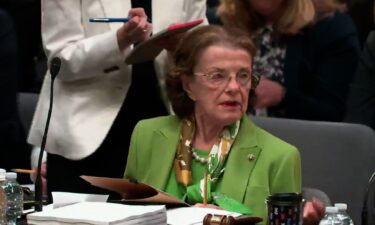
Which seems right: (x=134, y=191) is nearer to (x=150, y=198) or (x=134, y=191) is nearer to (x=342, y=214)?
(x=150, y=198)

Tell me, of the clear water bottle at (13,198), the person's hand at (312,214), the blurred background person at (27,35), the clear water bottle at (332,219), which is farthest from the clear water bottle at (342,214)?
the blurred background person at (27,35)

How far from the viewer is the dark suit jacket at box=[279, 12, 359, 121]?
4.61 meters

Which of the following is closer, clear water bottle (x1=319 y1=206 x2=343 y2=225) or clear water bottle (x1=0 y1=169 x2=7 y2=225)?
clear water bottle (x1=319 y1=206 x2=343 y2=225)

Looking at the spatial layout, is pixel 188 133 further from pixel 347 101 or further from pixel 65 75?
pixel 347 101

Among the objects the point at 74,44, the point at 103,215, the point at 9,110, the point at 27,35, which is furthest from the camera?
the point at 27,35

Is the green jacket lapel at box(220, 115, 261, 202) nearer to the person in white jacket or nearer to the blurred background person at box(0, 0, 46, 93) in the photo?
the person in white jacket

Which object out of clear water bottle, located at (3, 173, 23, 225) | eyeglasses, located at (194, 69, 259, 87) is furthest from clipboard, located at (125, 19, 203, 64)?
clear water bottle, located at (3, 173, 23, 225)

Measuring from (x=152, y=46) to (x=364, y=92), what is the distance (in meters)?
1.43

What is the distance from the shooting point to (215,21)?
5137 mm

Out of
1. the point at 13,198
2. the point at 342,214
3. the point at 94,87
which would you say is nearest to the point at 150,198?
A: the point at 13,198

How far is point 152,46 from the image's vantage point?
3.65 metres

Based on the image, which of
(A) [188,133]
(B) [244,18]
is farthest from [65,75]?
(B) [244,18]

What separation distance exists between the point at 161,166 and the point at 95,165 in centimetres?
37

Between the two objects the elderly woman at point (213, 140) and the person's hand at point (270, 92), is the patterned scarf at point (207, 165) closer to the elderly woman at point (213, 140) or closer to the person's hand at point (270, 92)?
the elderly woman at point (213, 140)
